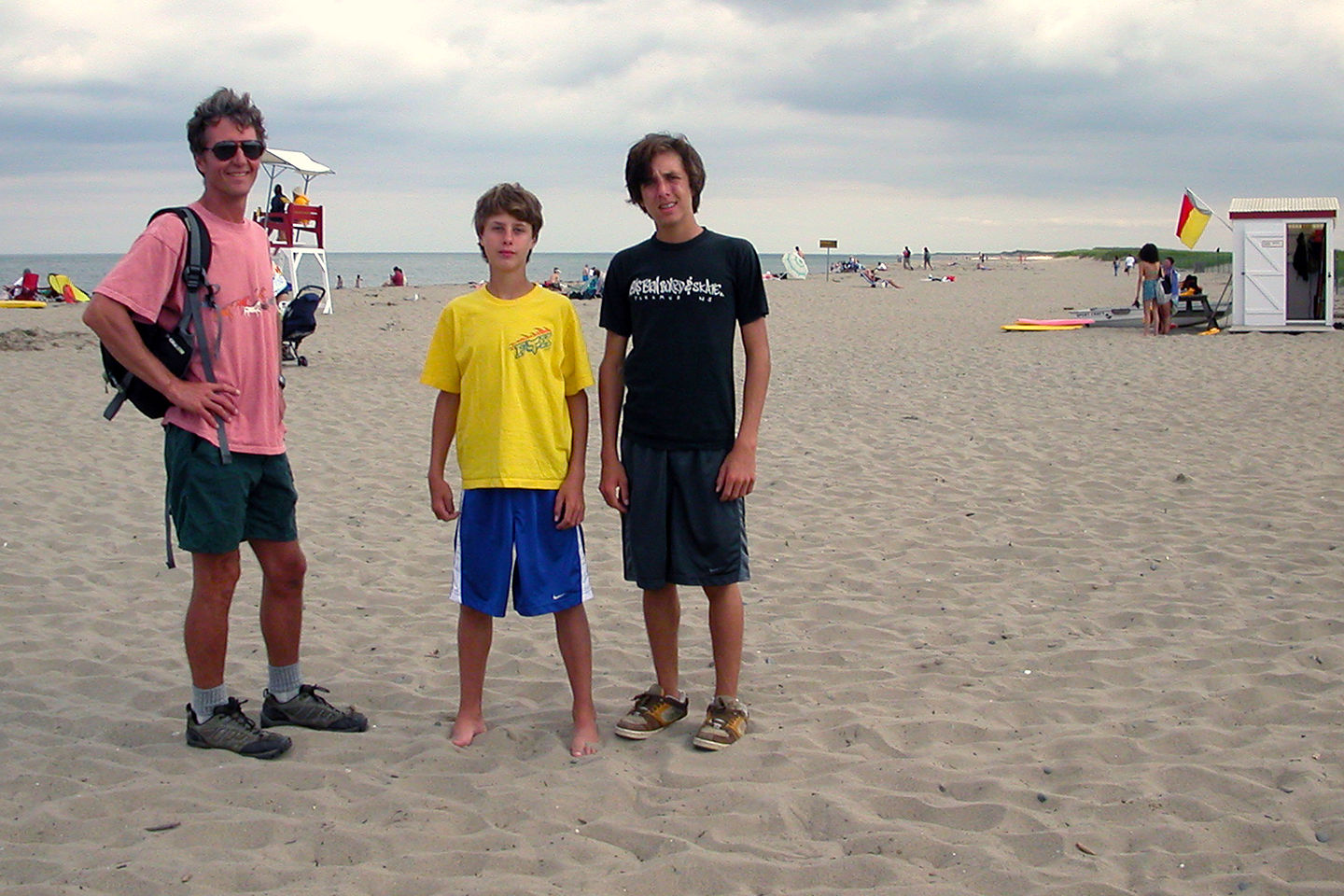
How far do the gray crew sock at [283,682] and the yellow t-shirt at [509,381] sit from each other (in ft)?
3.05

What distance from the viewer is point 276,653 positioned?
12.3ft

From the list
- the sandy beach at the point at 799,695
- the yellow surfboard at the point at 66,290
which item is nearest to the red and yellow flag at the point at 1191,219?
the sandy beach at the point at 799,695

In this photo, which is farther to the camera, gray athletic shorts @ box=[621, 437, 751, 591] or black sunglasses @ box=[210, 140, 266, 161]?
gray athletic shorts @ box=[621, 437, 751, 591]

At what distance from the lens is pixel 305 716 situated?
377 centimetres

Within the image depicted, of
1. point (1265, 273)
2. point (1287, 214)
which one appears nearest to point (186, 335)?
point (1265, 273)

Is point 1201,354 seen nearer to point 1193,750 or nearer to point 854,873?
point 1193,750

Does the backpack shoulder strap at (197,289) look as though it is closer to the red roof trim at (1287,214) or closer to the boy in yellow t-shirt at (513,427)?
the boy in yellow t-shirt at (513,427)

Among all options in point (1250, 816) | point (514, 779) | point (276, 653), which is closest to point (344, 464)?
point (276, 653)

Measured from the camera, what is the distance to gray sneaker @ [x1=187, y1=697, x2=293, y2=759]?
3.52m

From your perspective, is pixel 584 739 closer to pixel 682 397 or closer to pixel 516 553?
pixel 516 553

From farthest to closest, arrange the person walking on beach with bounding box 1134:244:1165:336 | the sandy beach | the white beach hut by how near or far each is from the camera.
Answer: the white beach hut
the person walking on beach with bounding box 1134:244:1165:336
the sandy beach

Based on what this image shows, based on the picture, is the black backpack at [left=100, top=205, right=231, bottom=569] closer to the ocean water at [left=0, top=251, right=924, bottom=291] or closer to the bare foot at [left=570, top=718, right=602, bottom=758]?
the bare foot at [left=570, top=718, right=602, bottom=758]

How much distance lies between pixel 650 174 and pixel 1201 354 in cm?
1424

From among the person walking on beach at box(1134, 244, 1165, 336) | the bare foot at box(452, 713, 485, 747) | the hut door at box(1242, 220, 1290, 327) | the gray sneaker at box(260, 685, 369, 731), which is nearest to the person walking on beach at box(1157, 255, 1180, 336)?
the person walking on beach at box(1134, 244, 1165, 336)
